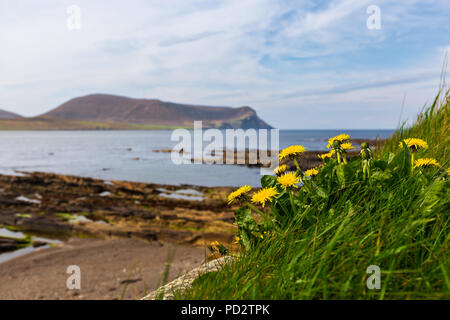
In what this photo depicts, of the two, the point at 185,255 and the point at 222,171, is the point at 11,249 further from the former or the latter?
the point at 222,171

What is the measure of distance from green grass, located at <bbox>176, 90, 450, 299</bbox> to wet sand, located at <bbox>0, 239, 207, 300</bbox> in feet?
18.4

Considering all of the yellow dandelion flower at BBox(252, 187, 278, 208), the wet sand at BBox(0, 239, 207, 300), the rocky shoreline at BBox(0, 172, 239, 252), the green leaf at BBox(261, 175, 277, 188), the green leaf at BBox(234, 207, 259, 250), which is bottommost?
the wet sand at BBox(0, 239, 207, 300)

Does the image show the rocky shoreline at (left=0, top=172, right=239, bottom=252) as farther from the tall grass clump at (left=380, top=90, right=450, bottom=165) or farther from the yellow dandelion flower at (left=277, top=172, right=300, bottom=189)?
the yellow dandelion flower at (left=277, top=172, right=300, bottom=189)

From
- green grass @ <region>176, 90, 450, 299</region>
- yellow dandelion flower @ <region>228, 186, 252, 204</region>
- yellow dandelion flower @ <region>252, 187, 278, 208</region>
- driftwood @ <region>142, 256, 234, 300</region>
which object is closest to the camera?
green grass @ <region>176, 90, 450, 299</region>

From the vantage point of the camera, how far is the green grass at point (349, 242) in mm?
1429

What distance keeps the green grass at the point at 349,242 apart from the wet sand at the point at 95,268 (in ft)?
18.4

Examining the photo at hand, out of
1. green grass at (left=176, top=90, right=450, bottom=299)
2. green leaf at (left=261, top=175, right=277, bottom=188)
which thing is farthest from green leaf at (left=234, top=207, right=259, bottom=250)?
green leaf at (left=261, top=175, right=277, bottom=188)

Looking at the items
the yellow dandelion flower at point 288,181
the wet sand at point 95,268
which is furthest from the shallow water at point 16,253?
the yellow dandelion flower at point 288,181

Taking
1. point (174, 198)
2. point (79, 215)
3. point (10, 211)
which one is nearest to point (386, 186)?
point (79, 215)

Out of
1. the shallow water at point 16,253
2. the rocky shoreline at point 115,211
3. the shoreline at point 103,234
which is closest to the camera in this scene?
the shoreline at point 103,234

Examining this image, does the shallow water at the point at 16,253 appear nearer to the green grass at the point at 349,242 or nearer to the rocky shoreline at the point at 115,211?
the rocky shoreline at the point at 115,211

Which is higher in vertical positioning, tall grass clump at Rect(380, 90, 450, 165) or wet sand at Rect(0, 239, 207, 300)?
tall grass clump at Rect(380, 90, 450, 165)

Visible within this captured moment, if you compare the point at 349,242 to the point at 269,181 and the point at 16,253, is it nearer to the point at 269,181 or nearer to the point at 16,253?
the point at 269,181

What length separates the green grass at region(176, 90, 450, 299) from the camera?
1.43 metres
